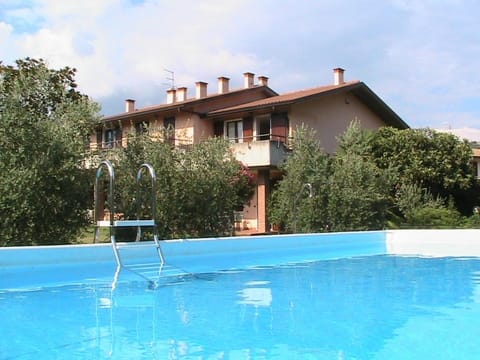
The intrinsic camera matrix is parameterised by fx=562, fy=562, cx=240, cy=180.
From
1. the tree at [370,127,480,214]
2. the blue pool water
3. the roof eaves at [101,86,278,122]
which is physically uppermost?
the roof eaves at [101,86,278,122]

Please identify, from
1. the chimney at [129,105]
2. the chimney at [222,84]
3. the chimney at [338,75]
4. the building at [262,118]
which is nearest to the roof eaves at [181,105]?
the building at [262,118]

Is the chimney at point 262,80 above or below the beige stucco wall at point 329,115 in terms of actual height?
above

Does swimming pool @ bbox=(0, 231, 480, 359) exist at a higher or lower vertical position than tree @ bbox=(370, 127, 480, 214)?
lower

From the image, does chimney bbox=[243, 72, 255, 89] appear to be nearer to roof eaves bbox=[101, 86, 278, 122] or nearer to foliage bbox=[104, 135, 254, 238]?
roof eaves bbox=[101, 86, 278, 122]

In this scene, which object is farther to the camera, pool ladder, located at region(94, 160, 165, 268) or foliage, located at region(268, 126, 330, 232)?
foliage, located at region(268, 126, 330, 232)

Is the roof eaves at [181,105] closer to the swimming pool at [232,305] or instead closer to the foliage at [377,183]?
the foliage at [377,183]

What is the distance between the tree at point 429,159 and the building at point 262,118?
311 centimetres

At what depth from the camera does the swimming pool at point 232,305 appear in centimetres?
570

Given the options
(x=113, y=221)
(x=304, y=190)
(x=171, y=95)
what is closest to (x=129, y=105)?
(x=171, y=95)

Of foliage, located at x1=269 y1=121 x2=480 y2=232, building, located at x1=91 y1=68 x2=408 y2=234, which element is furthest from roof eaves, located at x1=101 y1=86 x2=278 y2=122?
foliage, located at x1=269 y1=121 x2=480 y2=232

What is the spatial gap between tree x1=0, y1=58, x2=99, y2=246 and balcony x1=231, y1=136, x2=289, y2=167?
10483 millimetres

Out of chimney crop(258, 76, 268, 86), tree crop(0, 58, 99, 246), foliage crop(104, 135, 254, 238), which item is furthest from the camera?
chimney crop(258, 76, 268, 86)

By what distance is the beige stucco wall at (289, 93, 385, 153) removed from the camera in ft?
87.9

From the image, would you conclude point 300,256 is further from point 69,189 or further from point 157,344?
point 157,344
